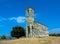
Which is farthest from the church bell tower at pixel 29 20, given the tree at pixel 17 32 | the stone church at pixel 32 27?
the tree at pixel 17 32

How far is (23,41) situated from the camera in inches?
1689

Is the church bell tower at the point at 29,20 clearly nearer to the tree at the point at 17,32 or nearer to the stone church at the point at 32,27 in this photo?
the stone church at the point at 32,27

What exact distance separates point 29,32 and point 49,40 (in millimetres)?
10442

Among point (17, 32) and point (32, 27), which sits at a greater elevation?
point (32, 27)

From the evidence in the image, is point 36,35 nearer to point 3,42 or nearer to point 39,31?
point 39,31

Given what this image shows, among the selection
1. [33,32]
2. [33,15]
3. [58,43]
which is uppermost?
[33,15]

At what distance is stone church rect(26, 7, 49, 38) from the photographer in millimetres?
51969

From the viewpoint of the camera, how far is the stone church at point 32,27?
52.0m

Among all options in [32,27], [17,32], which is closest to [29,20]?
[32,27]

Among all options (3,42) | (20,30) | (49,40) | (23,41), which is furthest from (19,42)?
(20,30)

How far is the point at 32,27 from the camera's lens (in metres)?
51.8

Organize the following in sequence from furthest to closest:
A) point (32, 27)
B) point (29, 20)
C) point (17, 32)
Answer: point (17, 32) → point (29, 20) → point (32, 27)

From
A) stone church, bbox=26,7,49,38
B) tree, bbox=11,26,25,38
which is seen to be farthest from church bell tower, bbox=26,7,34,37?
tree, bbox=11,26,25,38

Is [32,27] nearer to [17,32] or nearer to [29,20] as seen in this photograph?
[29,20]
